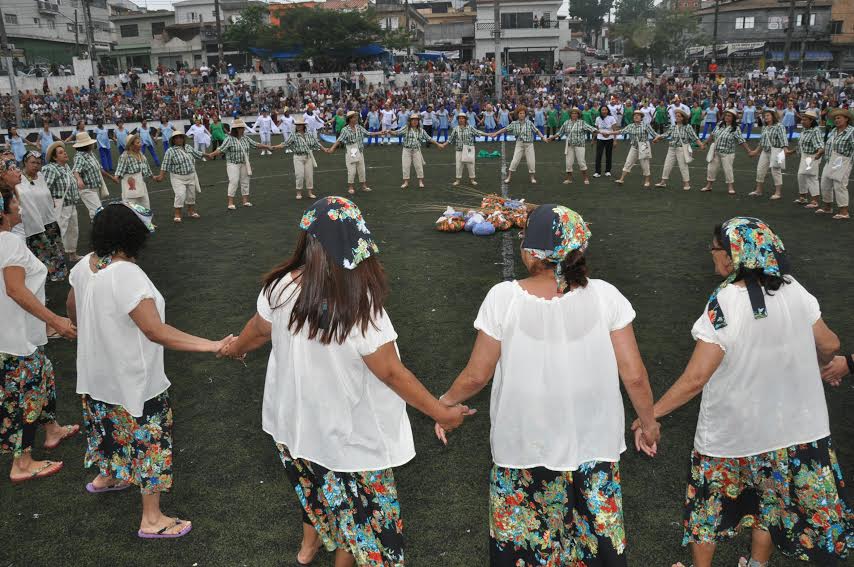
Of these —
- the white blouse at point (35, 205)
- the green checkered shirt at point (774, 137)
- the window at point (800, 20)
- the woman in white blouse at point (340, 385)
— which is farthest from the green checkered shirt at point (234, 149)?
the window at point (800, 20)

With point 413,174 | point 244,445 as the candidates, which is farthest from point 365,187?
point 244,445

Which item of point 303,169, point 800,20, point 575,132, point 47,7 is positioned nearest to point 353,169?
point 303,169

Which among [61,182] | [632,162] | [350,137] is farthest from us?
[632,162]

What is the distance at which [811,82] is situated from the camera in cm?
3688

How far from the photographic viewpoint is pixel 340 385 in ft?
10.0

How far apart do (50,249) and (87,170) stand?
2.63m

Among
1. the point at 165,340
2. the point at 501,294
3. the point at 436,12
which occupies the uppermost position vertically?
the point at 436,12

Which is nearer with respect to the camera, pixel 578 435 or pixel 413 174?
pixel 578 435

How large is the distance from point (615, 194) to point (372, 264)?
13791 mm

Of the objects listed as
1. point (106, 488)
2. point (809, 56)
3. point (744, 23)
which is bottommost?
point (106, 488)

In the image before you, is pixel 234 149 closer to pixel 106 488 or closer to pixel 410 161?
pixel 410 161

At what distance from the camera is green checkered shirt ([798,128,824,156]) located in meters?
13.2

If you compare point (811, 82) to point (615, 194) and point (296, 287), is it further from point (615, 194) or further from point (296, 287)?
point (296, 287)

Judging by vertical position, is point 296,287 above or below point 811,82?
below
